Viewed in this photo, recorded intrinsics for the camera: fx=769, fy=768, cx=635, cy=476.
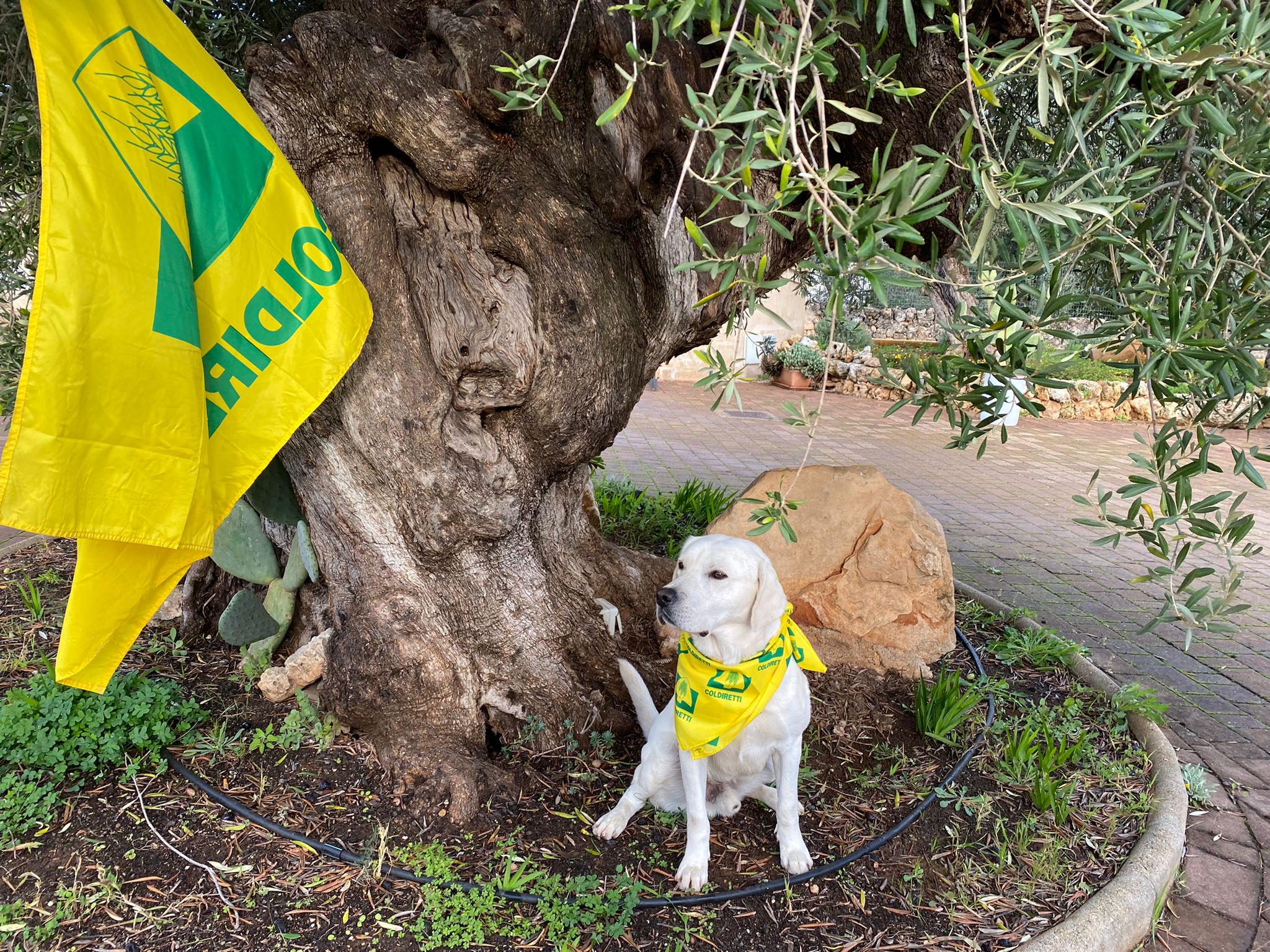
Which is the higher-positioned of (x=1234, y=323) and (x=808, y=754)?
(x=1234, y=323)

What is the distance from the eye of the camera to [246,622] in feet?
11.6

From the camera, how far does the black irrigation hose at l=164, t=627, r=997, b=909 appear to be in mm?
2484

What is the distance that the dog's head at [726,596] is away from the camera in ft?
8.19

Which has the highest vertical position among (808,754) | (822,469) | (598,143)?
(598,143)

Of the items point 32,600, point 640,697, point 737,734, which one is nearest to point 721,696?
point 737,734

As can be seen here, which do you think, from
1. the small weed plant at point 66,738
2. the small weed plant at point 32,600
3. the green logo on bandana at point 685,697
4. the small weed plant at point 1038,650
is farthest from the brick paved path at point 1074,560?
the small weed plant at point 32,600

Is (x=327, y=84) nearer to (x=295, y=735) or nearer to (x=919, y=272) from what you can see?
(x=919, y=272)

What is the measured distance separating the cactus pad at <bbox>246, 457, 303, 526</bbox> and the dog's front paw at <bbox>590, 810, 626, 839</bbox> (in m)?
1.81

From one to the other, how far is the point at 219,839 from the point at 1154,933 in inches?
127

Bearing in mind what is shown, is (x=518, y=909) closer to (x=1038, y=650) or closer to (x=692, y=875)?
(x=692, y=875)

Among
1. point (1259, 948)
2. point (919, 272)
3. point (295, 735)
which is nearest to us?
point (919, 272)

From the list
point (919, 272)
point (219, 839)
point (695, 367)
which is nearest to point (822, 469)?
point (919, 272)

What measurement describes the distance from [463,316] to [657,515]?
3.10 metres

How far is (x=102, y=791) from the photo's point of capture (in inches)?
111
